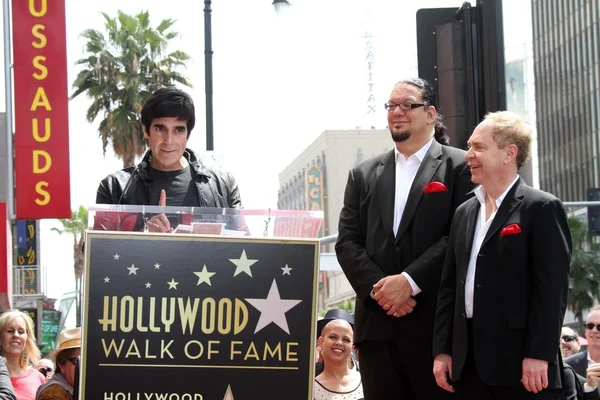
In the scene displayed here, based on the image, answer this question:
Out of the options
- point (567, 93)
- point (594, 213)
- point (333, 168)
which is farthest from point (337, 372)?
point (333, 168)

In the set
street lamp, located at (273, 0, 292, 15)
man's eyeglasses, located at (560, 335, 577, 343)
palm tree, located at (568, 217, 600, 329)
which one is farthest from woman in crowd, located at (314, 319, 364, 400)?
palm tree, located at (568, 217, 600, 329)

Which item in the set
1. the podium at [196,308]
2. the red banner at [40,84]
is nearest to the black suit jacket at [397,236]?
the podium at [196,308]

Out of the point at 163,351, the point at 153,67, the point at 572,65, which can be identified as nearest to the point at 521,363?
the point at 163,351

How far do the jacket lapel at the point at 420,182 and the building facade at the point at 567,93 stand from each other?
82.9 metres

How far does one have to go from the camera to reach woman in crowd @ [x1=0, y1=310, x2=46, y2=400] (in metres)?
9.59

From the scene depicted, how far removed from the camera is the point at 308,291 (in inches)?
184

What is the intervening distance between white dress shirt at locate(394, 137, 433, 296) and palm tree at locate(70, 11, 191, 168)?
1385 inches

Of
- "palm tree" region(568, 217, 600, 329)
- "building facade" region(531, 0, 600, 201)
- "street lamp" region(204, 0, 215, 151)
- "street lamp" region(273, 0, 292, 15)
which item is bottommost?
"palm tree" region(568, 217, 600, 329)

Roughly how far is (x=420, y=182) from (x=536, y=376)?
3.98ft

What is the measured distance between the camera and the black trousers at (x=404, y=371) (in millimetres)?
5453

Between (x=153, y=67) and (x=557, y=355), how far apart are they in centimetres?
3708

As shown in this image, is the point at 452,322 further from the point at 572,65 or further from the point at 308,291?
the point at 572,65

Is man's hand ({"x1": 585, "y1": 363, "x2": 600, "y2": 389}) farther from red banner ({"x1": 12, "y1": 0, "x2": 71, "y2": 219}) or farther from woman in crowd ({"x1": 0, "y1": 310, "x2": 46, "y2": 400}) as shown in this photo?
red banner ({"x1": 12, "y1": 0, "x2": 71, "y2": 219})

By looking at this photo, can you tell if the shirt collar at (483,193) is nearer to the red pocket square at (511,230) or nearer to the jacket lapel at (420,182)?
the red pocket square at (511,230)
